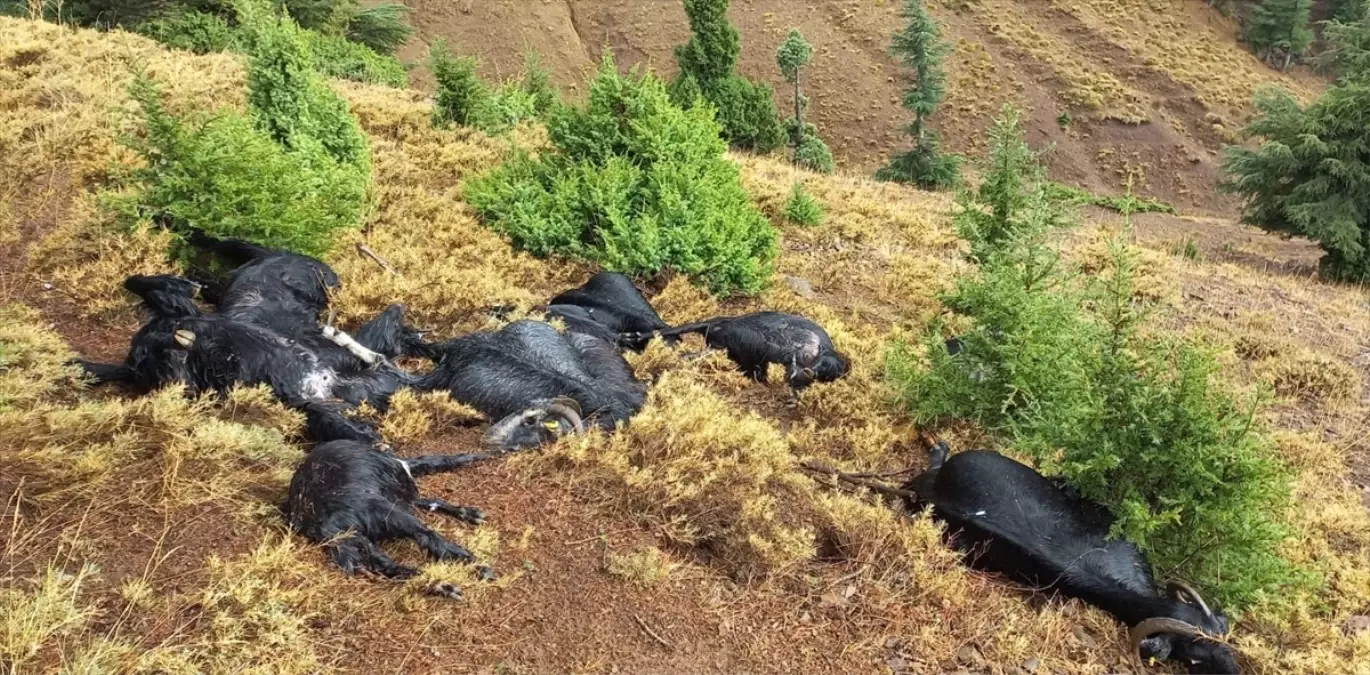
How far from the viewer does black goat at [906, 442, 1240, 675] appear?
353 centimetres

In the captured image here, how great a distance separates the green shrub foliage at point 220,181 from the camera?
17.8 ft

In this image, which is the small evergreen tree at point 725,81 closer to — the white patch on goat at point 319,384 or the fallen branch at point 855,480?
the fallen branch at point 855,480

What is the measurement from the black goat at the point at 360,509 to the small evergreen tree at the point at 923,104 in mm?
25780

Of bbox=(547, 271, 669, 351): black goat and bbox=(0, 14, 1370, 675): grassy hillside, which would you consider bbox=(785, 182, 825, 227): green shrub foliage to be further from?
bbox=(547, 271, 669, 351): black goat

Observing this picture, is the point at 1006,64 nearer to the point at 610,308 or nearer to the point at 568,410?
the point at 610,308

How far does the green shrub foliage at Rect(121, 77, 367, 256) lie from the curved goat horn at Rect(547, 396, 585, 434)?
2750 mm

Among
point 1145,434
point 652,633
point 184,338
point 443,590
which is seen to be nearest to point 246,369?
point 184,338

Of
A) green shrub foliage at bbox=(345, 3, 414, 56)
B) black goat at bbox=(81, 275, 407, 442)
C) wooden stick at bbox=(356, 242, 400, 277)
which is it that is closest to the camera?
black goat at bbox=(81, 275, 407, 442)

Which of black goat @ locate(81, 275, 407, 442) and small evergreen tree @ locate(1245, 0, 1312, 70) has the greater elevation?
black goat @ locate(81, 275, 407, 442)

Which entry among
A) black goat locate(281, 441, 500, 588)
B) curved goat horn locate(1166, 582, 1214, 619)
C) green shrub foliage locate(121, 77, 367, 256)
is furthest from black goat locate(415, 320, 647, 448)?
curved goat horn locate(1166, 582, 1214, 619)

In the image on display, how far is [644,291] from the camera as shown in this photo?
7.14m

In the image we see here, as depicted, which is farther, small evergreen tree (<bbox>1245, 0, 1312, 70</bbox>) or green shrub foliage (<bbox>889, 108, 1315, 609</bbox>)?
small evergreen tree (<bbox>1245, 0, 1312, 70</bbox>)

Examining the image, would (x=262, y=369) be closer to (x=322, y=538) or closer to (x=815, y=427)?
(x=322, y=538)

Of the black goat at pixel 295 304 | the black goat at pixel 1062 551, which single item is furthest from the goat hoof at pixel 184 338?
the black goat at pixel 1062 551
